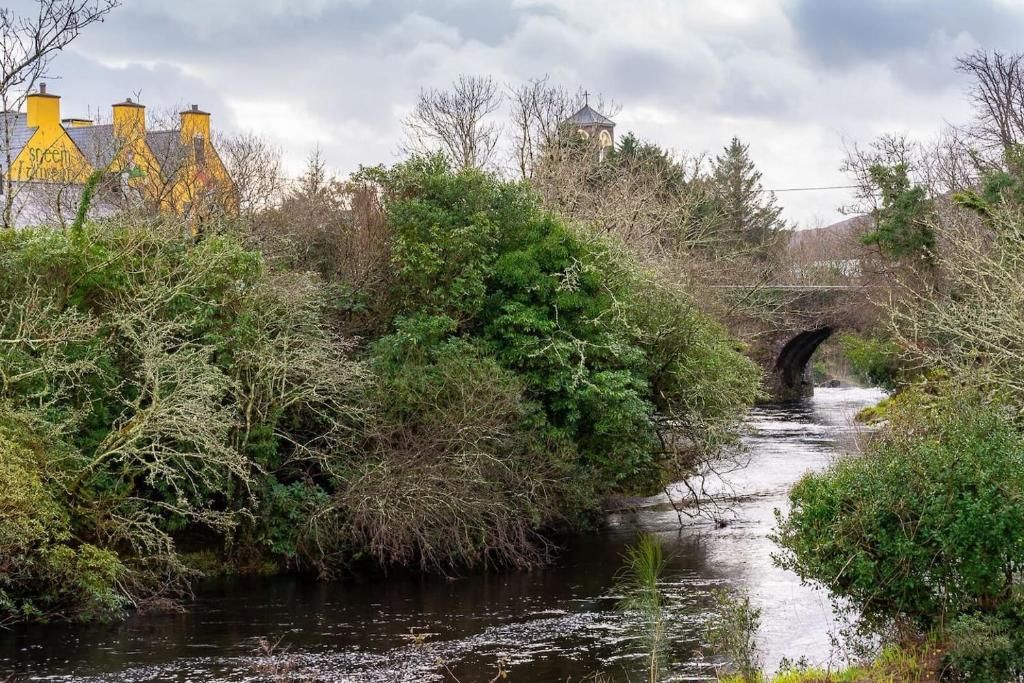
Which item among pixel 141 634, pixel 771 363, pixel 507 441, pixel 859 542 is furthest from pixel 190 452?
pixel 771 363

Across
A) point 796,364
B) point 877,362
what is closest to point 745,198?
point 796,364

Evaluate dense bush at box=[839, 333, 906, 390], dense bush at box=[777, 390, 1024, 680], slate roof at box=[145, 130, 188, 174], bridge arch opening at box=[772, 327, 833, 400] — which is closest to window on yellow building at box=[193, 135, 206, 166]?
slate roof at box=[145, 130, 188, 174]

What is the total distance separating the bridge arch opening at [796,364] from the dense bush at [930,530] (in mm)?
54310

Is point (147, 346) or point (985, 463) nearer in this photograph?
point (985, 463)

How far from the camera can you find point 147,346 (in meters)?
23.1

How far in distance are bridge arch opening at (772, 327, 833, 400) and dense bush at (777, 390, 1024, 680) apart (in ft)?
178

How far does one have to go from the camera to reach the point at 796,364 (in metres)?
76.1

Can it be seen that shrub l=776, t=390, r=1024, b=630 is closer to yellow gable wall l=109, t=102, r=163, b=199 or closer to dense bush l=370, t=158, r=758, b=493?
dense bush l=370, t=158, r=758, b=493

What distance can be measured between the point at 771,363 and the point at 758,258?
7.76 m

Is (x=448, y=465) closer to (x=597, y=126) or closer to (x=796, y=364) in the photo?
(x=597, y=126)

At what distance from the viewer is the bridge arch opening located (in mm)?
71375

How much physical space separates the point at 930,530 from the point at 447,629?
915 cm

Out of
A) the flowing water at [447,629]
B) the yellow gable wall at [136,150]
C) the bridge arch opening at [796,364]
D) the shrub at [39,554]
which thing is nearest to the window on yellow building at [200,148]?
the yellow gable wall at [136,150]

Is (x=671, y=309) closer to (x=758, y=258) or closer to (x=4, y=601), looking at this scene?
(x=4, y=601)
